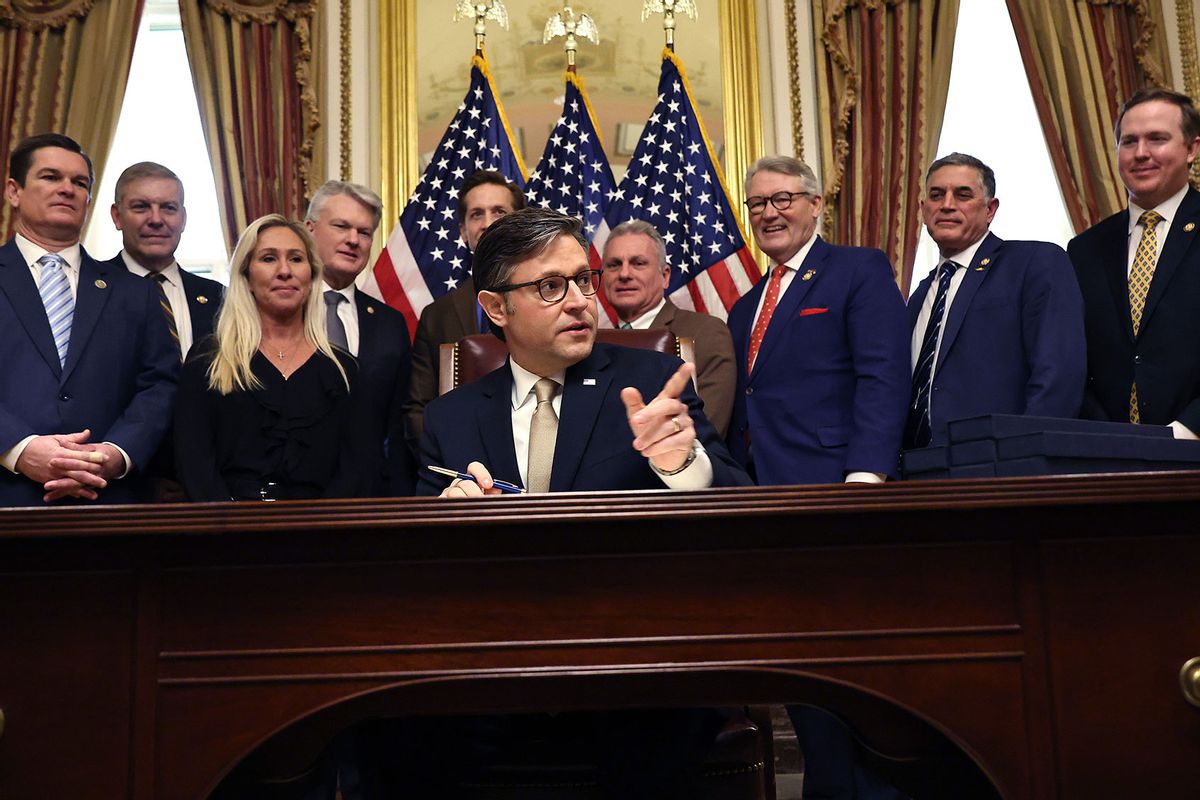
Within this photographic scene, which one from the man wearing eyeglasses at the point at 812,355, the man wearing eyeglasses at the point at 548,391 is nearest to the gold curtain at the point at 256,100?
the man wearing eyeglasses at the point at 812,355

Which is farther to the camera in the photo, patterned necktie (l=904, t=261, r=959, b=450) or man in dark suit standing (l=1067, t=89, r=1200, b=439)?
patterned necktie (l=904, t=261, r=959, b=450)

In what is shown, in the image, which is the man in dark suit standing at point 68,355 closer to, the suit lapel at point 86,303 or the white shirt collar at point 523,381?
the suit lapel at point 86,303

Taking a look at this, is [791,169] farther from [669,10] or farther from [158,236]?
[669,10]

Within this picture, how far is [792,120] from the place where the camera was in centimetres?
632

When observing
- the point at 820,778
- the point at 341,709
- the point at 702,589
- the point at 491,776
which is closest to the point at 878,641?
the point at 702,589

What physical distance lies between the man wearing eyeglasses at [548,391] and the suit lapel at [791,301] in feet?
3.33

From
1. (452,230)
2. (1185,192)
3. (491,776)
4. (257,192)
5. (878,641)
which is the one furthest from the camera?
(257,192)

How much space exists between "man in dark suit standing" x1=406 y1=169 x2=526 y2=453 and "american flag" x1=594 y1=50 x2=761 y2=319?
4.96 feet

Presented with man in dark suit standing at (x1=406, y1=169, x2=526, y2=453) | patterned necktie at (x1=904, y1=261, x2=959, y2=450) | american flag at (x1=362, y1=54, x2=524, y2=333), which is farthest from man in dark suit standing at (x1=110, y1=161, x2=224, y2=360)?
patterned necktie at (x1=904, y1=261, x2=959, y2=450)

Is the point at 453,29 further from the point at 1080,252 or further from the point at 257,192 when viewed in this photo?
the point at 1080,252

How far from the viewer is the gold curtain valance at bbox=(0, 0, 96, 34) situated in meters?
6.16

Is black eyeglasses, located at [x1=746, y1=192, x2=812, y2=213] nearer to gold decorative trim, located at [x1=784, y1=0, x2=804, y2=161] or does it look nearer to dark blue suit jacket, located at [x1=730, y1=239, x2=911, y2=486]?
dark blue suit jacket, located at [x1=730, y1=239, x2=911, y2=486]

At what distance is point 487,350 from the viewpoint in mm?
3270

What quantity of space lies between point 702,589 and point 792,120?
15.9ft
